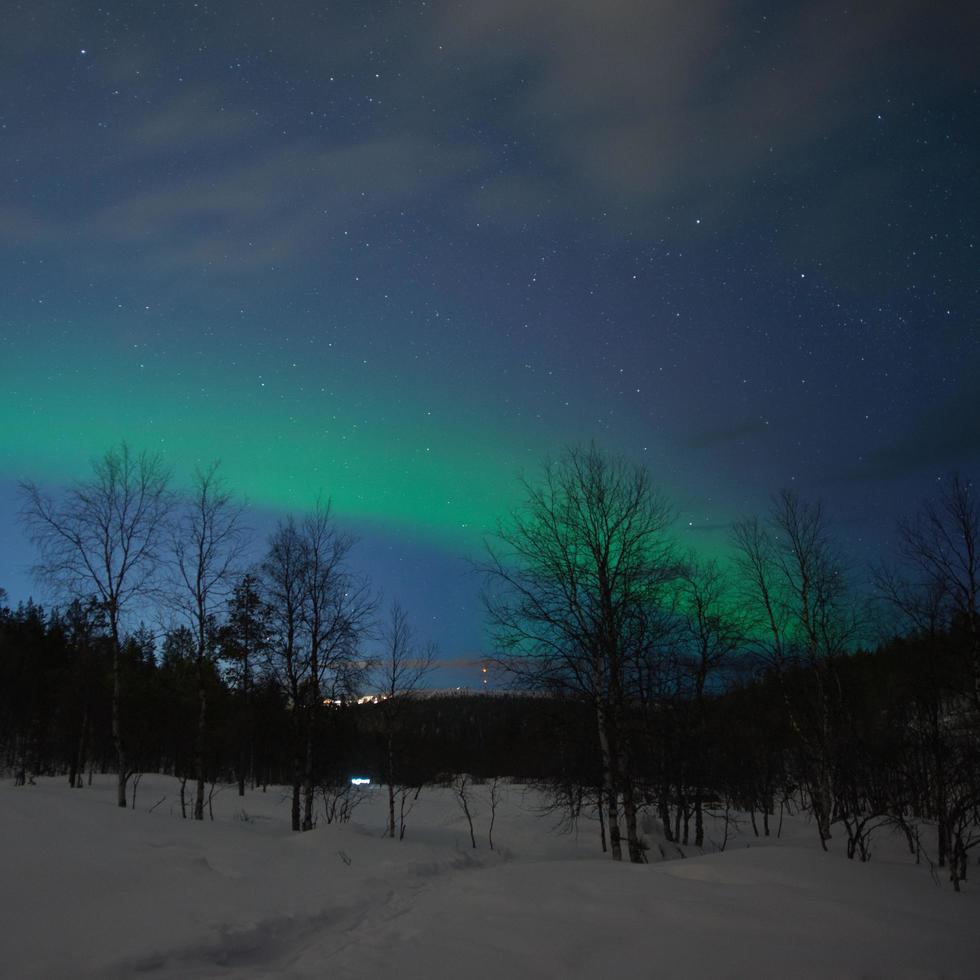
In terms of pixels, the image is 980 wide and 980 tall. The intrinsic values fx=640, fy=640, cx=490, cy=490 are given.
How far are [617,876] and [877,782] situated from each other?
57.4 feet

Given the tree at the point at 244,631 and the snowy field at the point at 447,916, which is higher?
the tree at the point at 244,631

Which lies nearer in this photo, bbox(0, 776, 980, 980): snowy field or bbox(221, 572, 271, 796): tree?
bbox(0, 776, 980, 980): snowy field

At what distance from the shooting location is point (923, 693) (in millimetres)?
16547

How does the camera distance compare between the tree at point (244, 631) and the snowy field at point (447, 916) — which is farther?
the tree at point (244, 631)

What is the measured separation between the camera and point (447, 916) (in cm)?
834

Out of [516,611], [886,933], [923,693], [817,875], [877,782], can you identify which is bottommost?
[877,782]

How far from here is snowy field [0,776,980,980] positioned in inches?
245

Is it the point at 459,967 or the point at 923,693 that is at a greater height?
the point at 923,693

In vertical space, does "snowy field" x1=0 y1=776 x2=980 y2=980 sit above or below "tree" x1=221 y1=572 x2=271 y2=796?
below

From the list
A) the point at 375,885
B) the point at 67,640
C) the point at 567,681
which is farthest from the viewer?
the point at 67,640

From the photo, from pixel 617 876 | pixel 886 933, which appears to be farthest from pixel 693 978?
pixel 617 876

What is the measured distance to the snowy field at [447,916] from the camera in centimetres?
622

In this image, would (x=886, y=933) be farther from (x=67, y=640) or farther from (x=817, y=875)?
(x=67, y=640)

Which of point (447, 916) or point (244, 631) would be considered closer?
point (447, 916)
